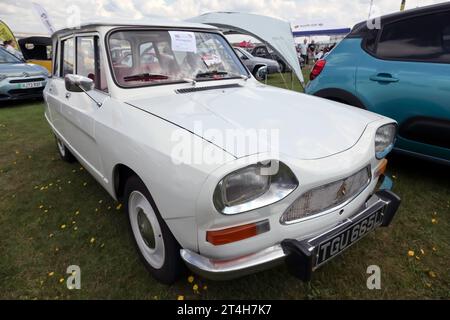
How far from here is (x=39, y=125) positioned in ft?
20.7

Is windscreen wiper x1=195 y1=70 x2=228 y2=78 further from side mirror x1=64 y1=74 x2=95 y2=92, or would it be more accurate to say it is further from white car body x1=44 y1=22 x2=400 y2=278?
side mirror x1=64 y1=74 x2=95 y2=92

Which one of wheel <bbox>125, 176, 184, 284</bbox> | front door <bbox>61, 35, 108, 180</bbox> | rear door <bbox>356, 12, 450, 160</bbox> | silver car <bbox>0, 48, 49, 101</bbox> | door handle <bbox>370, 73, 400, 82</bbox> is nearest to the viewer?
wheel <bbox>125, 176, 184, 284</bbox>

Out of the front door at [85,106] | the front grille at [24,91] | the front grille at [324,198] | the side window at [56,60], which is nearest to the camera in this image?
the front grille at [324,198]

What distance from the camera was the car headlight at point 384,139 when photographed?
1.94 m

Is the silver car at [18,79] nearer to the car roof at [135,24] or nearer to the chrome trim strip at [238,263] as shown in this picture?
the car roof at [135,24]

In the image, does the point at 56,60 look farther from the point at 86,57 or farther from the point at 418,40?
the point at 418,40

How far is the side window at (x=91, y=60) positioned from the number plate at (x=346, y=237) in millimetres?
1923

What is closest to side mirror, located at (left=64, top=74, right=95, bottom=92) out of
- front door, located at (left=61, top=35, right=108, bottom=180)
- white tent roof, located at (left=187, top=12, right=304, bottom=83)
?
front door, located at (left=61, top=35, right=108, bottom=180)

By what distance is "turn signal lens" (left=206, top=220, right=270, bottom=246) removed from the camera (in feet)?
4.58

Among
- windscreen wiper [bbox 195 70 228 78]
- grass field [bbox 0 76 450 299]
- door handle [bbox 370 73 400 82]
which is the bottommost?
grass field [bbox 0 76 450 299]

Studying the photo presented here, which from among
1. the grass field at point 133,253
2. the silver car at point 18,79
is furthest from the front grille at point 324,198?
the silver car at point 18,79

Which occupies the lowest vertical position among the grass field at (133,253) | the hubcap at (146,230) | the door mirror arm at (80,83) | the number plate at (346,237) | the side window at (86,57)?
the grass field at (133,253)

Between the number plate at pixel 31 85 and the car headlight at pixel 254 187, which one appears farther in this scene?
the number plate at pixel 31 85

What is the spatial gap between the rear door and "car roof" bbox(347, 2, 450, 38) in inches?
1.7
